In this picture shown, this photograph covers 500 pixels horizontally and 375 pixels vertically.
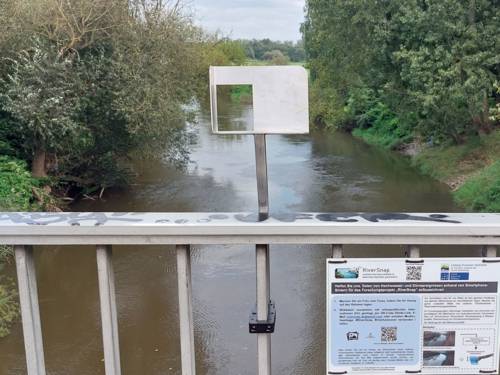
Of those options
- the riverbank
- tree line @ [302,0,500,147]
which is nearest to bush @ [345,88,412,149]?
the riverbank

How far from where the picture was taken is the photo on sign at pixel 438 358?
1.85 m

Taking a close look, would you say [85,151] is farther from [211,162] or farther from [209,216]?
[209,216]

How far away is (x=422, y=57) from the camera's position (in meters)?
12.6

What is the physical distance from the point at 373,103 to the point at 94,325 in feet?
66.5

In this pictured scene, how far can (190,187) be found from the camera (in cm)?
1494

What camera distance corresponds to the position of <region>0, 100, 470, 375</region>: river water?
246 inches

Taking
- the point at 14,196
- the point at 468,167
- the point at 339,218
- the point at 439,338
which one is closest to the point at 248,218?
the point at 339,218

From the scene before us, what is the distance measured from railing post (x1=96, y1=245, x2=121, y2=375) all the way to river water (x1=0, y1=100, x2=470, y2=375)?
592mm

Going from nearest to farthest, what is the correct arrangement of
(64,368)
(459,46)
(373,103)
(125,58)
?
(64,368)
(125,58)
(459,46)
(373,103)

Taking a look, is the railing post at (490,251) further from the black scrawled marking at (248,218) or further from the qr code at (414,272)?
the black scrawled marking at (248,218)

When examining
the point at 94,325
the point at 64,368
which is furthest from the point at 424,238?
the point at 94,325

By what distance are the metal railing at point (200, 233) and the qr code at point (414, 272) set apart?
0.04 metres

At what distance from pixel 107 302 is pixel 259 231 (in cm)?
56

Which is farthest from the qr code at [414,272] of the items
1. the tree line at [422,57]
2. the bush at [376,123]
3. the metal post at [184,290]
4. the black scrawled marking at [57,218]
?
the bush at [376,123]
